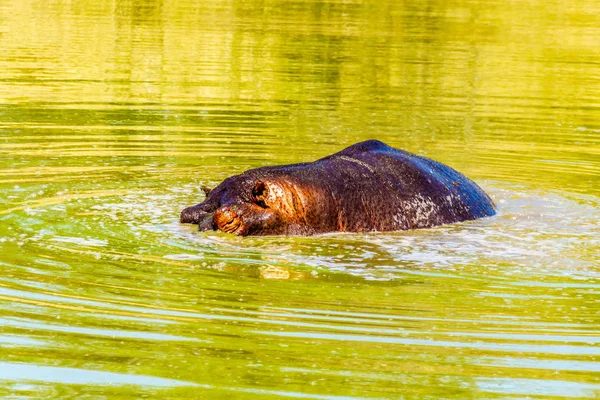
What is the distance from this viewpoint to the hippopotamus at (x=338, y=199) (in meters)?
11.1

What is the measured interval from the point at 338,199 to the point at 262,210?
729 millimetres

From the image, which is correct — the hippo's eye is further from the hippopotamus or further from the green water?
the green water

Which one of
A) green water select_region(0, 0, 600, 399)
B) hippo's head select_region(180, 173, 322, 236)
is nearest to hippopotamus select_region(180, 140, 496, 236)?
hippo's head select_region(180, 173, 322, 236)

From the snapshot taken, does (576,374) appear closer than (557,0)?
Yes

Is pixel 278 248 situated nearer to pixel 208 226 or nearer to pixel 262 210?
pixel 262 210

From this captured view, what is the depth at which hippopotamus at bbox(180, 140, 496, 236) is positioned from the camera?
36.3 feet

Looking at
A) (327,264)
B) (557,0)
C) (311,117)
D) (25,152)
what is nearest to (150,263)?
(327,264)

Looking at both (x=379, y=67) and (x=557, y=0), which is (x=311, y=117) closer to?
(x=379, y=67)

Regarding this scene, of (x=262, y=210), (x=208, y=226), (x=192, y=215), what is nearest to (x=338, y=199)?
(x=262, y=210)

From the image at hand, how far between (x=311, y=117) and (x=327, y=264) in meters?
9.66

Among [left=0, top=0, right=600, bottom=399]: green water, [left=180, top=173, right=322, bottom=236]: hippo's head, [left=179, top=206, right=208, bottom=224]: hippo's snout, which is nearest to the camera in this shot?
[left=0, top=0, right=600, bottom=399]: green water

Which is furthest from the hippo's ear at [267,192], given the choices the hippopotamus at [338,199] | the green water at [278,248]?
the green water at [278,248]

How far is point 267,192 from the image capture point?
1104 cm

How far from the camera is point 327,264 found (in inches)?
396
